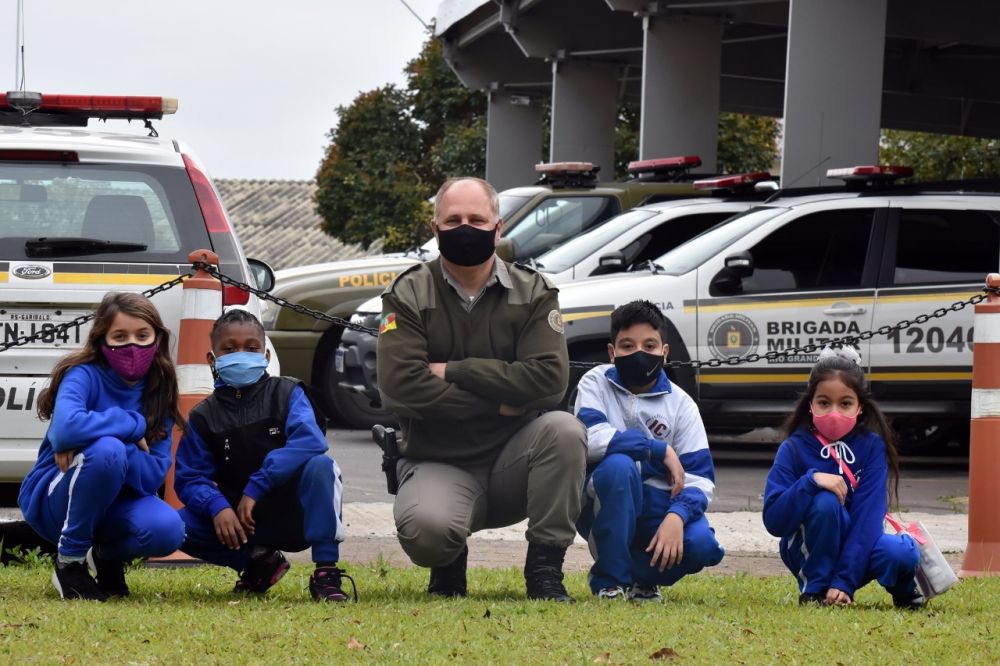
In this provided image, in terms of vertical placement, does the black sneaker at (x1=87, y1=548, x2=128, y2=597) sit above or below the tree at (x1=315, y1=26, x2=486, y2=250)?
below

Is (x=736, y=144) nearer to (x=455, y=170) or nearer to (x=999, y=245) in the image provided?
(x=455, y=170)

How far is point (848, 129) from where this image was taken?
16.3 metres

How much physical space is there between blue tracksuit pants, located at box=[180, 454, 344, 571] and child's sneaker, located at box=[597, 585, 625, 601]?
94cm

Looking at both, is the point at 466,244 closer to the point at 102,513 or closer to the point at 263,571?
the point at 263,571

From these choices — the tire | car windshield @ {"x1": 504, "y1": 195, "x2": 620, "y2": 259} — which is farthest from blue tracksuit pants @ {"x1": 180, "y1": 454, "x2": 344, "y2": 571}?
car windshield @ {"x1": 504, "y1": 195, "x2": 620, "y2": 259}

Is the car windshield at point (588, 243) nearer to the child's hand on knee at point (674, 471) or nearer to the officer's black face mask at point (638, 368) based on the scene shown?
the officer's black face mask at point (638, 368)

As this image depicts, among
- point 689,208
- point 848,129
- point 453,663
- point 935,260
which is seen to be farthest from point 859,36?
point 453,663

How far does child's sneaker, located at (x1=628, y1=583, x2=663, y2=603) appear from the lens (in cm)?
596

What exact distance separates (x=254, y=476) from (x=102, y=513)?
1.70ft

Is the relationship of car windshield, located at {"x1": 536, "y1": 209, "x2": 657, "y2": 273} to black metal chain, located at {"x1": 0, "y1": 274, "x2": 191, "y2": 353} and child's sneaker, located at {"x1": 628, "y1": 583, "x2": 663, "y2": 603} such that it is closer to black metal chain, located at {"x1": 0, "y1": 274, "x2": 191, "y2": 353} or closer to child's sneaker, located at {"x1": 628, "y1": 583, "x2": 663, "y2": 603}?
black metal chain, located at {"x1": 0, "y1": 274, "x2": 191, "y2": 353}

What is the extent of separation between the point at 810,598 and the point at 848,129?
11.1 metres

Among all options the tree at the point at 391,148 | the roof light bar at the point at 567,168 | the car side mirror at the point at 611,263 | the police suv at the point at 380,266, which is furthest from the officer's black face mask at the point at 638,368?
the tree at the point at 391,148

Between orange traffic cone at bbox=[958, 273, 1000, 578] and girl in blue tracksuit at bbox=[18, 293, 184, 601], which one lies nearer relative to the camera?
girl in blue tracksuit at bbox=[18, 293, 184, 601]

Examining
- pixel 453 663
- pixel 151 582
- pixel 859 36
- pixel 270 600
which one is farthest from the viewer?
pixel 859 36
